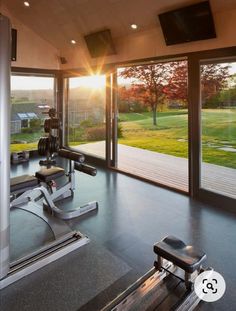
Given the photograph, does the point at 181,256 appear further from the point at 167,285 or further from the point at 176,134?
the point at 176,134

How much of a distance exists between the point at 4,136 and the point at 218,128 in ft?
8.79

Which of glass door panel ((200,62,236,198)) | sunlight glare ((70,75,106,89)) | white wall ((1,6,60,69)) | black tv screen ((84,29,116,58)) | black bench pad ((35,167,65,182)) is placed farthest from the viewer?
white wall ((1,6,60,69))

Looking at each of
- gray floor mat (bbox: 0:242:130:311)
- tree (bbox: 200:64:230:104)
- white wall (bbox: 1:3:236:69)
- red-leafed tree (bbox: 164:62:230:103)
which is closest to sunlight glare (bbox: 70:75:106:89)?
white wall (bbox: 1:3:236:69)

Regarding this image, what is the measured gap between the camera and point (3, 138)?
1992mm

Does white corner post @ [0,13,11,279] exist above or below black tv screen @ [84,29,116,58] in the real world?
below

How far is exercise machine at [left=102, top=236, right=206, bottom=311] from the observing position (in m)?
1.74

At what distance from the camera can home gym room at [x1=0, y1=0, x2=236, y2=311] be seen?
1962mm

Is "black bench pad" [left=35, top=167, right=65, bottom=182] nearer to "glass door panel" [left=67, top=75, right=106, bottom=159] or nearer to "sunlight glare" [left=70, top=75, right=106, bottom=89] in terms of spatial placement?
"glass door panel" [left=67, top=75, right=106, bottom=159]

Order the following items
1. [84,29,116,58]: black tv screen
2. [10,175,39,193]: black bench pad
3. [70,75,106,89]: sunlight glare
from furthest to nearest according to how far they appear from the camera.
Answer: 1. [70,75,106,89]: sunlight glare
2. [84,29,116,58]: black tv screen
3. [10,175,39,193]: black bench pad

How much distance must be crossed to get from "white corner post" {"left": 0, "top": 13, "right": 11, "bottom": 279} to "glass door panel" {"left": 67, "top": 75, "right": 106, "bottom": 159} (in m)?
3.38

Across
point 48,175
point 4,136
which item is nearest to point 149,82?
point 48,175

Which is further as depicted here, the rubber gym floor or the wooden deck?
the wooden deck

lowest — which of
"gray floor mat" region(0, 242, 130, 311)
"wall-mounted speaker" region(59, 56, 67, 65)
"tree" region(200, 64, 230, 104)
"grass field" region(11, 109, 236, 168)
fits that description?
"gray floor mat" region(0, 242, 130, 311)

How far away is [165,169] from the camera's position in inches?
189
